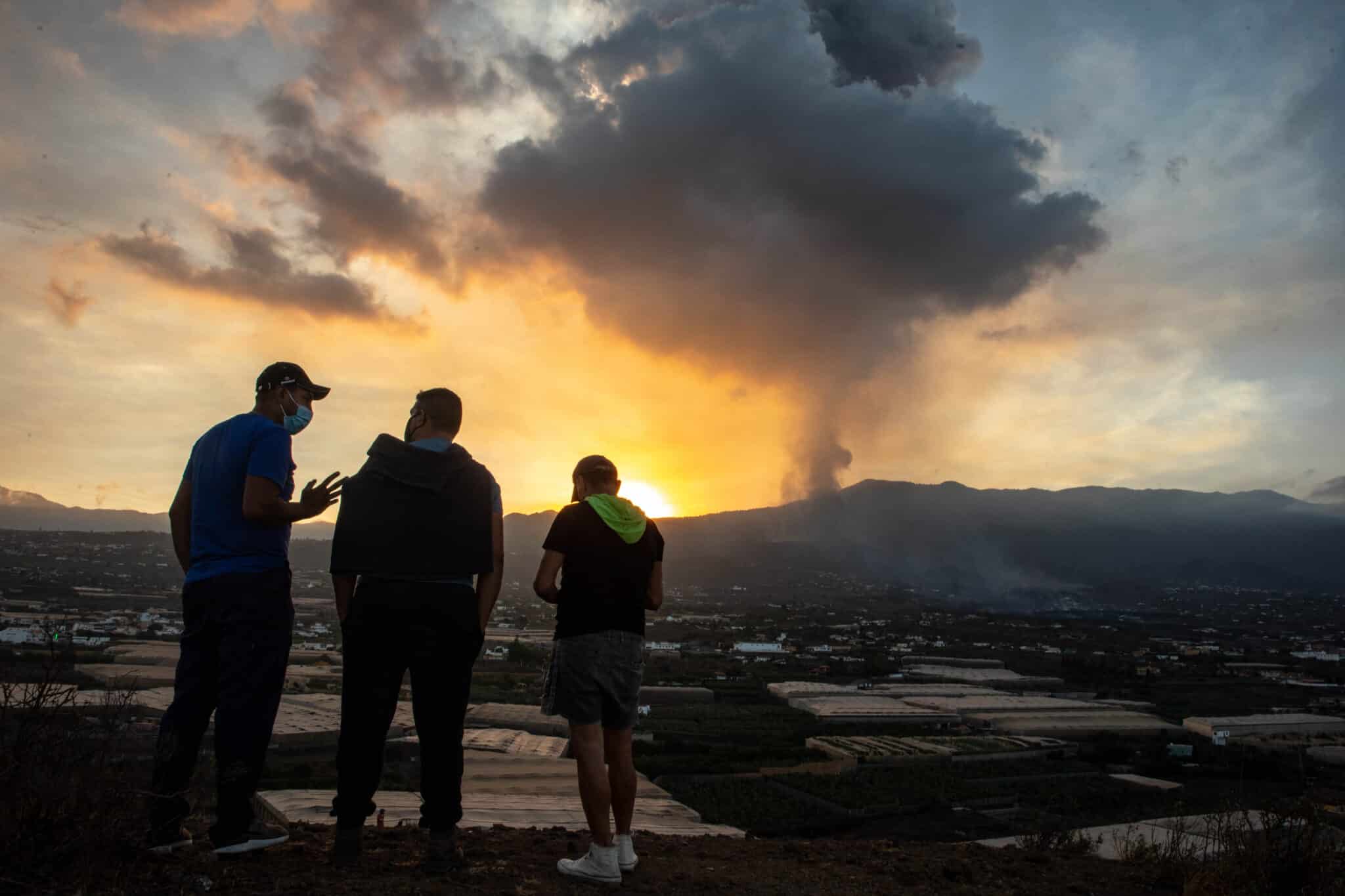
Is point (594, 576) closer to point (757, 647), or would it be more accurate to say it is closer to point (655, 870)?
point (655, 870)

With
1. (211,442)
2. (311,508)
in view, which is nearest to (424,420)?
(311,508)

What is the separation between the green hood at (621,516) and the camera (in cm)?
441

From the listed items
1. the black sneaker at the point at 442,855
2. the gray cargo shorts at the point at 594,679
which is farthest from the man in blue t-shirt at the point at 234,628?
the gray cargo shorts at the point at 594,679

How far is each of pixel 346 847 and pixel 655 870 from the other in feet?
4.89

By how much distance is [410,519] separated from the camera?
3963 mm

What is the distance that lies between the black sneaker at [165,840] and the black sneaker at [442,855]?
101cm

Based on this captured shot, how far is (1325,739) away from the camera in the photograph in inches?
1772

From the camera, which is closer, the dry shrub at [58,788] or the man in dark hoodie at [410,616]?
the dry shrub at [58,788]

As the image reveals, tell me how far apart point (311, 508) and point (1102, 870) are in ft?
16.3

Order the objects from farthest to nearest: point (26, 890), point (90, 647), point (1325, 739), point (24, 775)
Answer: point (90, 647)
point (1325, 739)
point (24, 775)
point (26, 890)

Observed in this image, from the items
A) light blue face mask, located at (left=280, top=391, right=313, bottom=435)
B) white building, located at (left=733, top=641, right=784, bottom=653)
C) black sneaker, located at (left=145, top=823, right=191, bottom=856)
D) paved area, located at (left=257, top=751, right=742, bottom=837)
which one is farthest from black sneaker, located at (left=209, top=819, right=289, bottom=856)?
white building, located at (left=733, top=641, right=784, bottom=653)

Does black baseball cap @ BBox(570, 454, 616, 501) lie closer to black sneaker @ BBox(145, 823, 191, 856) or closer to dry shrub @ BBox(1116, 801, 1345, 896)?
black sneaker @ BBox(145, 823, 191, 856)

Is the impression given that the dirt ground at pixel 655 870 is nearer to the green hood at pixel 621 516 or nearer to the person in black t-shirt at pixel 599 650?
the person in black t-shirt at pixel 599 650

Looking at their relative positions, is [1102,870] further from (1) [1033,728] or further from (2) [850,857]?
(1) [1033,728]
